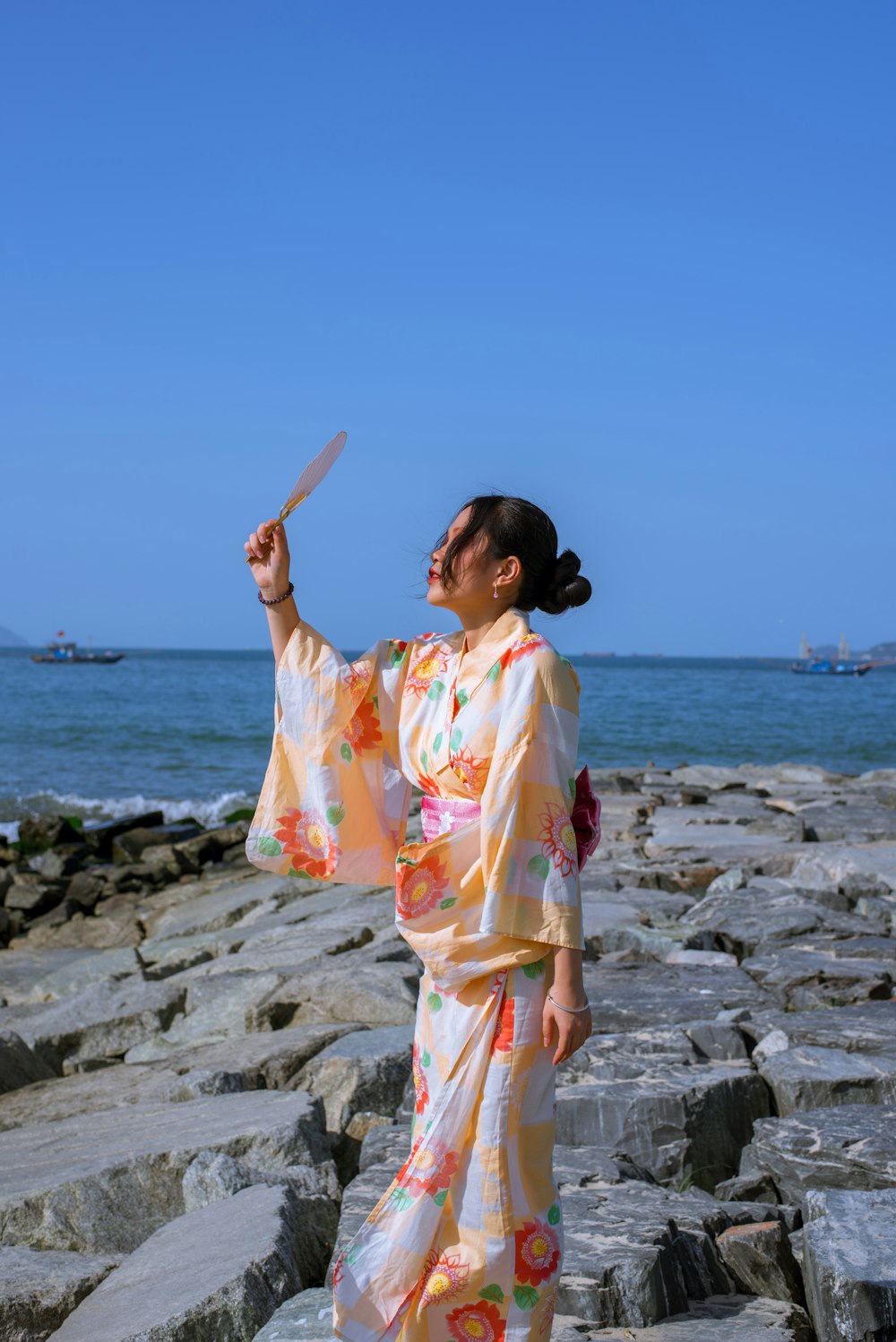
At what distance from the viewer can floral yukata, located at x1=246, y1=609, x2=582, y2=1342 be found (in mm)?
2273

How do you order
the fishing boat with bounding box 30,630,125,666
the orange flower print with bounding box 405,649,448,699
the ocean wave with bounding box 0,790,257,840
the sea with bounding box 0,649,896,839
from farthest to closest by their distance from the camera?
the fishing boat with bounding box 30,630,125,666 → the sea with bounding box 0,649,896,839 → the ocean wave with bounding box 0,790,257,840 → the orange flower print with bounding box 405,649,448,699

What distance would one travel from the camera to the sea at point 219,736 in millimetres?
20156

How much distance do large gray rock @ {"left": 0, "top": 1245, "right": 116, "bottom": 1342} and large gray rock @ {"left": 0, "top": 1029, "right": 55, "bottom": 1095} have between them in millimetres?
1886

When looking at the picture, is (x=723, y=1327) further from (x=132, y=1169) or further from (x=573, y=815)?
(x=132, y=1169)

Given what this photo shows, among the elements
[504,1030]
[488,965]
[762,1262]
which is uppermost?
[488,965]

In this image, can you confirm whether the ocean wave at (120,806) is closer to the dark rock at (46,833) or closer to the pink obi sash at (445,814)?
the dark rock at (46,833)

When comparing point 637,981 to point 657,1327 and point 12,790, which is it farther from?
point 12,790

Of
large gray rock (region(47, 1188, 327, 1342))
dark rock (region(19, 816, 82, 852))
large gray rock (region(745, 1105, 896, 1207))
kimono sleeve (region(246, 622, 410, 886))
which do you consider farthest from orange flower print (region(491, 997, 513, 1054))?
dark rock (region(19, 816, 82, 852))

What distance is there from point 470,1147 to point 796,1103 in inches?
68.3

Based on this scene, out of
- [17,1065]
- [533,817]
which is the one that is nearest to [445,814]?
[533,817]

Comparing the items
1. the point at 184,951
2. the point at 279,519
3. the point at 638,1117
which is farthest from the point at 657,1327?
the point at 184,951

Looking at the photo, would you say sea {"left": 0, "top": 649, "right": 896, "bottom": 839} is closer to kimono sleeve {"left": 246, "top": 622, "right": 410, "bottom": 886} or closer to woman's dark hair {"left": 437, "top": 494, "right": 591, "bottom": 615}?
kimono sleeve {"left": 246, "top": 622, "right": 410, "bottom": 886}

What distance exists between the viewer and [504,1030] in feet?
7.57

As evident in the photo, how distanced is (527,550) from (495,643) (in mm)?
189
